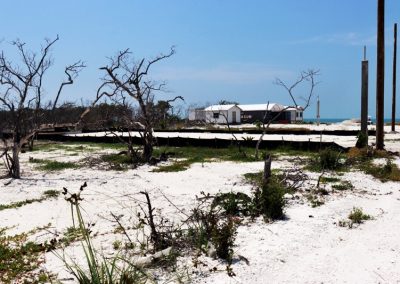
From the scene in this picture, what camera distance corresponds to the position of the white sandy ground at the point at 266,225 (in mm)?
4684

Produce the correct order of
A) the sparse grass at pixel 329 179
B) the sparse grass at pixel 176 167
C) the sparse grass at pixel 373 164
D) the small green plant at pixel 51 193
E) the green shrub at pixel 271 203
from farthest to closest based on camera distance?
the sparse grass at pixel 176 167
the sparse grass at pixel 373 164
the sparse grass at pixel 329 179
the small green plant at pixel 51 193
the green shrub at pixel 271 203

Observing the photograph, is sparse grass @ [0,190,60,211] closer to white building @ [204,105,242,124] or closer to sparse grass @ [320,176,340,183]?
sparse grass @ [320,176,340,183]

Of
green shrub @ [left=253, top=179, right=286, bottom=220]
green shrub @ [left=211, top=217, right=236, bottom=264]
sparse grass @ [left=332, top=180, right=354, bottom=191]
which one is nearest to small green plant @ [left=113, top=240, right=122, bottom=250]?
green shrub @ [left=211, top=217, right=236, bottom=264]

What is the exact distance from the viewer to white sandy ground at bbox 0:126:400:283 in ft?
15.4

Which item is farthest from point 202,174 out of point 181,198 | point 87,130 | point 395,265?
point 87,130

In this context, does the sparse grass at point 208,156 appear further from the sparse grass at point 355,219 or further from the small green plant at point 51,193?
the sparse grass at point 355,219

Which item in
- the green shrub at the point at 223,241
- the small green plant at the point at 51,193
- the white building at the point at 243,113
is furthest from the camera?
the white building at the point at 243,113

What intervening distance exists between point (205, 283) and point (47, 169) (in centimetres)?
1012

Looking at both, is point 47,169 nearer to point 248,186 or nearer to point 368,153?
point 248,186

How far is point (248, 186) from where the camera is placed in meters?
9.72

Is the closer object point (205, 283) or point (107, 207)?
point (205, 283)

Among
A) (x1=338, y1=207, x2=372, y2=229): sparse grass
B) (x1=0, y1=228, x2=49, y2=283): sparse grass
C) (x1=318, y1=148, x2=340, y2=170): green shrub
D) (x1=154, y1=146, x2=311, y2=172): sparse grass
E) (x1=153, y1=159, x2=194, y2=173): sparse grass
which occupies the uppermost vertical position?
(x1=318, y1=148, x2=340, y2=170): green shrub

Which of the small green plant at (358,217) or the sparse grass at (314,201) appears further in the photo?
the sparse grass at (314,201)

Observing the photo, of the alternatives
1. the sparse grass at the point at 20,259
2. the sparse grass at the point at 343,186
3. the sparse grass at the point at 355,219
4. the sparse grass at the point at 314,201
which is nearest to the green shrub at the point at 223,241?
the sparse grass at the point at 20,259
